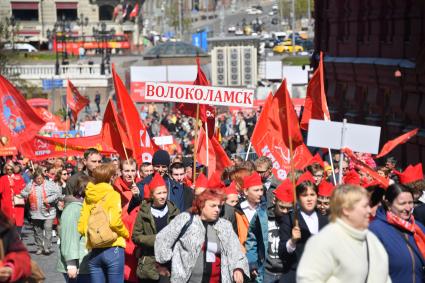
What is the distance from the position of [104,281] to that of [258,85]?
54.1 m

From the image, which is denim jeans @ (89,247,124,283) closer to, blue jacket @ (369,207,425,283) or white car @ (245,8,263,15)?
blue jacket @ (369,207,425,283)

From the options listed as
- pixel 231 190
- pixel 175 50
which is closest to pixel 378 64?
pixel 231 190

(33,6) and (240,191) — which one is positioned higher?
(240,191)

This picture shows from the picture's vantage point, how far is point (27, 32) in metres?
124

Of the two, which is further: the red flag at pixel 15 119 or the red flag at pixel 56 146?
the red flag at pixel 56 146

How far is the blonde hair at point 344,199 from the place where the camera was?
8.81 m

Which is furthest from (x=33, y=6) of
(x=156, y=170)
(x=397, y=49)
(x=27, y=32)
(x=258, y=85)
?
(x=156, y=170)

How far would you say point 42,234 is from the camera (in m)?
21.8

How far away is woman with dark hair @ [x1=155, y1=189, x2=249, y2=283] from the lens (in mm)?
11617

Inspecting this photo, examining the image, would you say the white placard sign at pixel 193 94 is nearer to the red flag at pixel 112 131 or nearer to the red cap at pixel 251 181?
the red flag at pixel 112 131

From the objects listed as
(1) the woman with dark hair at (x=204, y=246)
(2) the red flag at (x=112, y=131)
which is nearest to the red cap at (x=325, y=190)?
(1) the woman with dark hair at (x=204, y=246)

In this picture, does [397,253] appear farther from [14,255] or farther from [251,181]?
[14,255]

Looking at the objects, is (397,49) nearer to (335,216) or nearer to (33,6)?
(335,216)

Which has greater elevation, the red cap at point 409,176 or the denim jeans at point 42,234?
the red cap at point 409,176
